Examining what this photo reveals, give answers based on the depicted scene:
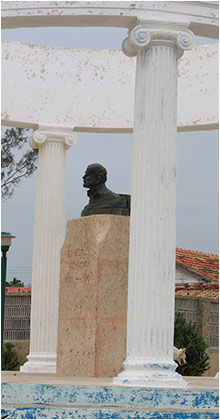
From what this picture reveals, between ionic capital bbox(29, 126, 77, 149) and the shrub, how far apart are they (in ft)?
51.2

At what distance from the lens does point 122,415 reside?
2031 centimetres

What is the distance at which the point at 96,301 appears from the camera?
1053 inches

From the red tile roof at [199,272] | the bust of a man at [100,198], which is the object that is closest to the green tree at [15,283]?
the red tile roof at [199,272]

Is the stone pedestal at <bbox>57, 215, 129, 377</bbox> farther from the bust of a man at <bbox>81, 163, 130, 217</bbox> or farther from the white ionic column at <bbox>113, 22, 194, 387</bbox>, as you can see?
the white ionic column at <bbox>113, 22, 194, 387</bbox>

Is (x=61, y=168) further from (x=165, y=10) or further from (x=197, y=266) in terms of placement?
(x=197, y=266)

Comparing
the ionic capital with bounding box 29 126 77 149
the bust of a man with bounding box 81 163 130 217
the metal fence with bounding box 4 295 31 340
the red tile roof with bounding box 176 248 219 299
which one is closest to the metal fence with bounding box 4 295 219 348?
the metal fence with bounding box 4 295 31 340

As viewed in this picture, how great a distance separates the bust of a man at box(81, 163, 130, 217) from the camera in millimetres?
28794

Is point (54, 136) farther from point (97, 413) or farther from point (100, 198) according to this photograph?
point (97, 413)

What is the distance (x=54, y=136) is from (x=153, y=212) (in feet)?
47.3

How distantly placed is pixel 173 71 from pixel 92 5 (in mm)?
3066

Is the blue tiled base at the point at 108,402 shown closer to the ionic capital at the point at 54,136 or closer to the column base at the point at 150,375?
the column base at the point at 150,375

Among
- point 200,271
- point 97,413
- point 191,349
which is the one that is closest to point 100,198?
point 97,413

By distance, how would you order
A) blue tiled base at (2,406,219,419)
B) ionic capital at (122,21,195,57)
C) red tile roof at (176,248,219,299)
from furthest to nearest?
red tile roof at (176,248,219,299), ionic capital at (122,21,195,57), blue tiled base at (2,406,219,419)

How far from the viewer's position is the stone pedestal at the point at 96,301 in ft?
87.3
